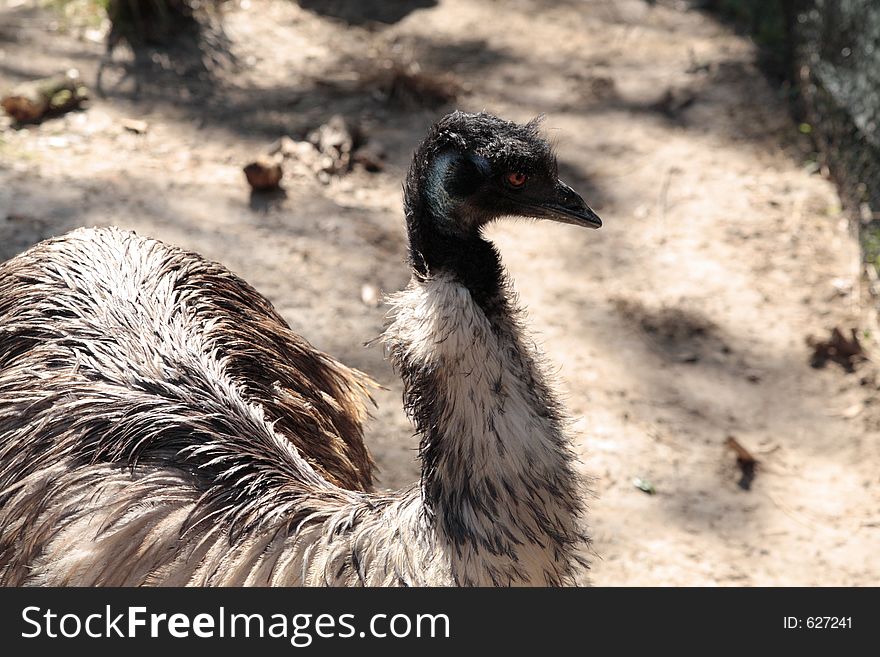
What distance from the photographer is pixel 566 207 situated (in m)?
2.54

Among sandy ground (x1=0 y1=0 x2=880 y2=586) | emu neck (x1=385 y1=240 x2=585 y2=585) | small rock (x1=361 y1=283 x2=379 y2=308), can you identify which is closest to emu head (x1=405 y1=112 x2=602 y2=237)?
emu neck (x1=385 y1=240 x2=585 y2=585)

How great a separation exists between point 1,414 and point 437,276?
1.22 m

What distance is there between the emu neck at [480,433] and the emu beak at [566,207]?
0.98 ft

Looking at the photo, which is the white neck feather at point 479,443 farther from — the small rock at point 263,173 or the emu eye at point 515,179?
the small rock at point 263,173

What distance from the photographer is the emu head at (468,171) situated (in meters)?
2.33

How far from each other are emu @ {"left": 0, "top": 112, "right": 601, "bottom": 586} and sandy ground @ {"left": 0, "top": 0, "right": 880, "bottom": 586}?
2.07ft

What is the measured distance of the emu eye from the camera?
2.39 m

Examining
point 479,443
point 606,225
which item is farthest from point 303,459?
point 606,225

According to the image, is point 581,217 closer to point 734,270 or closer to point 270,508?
point 270,508

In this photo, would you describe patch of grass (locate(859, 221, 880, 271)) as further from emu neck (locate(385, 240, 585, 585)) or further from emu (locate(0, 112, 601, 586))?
emu neck (locate(385, 240, 585, 585))

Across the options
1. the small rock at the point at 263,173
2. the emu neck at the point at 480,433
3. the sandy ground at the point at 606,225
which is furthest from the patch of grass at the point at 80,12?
the emu neck at the point at 480,433

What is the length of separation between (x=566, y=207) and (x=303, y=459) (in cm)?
105

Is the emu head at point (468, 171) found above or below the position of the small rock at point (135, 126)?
above
